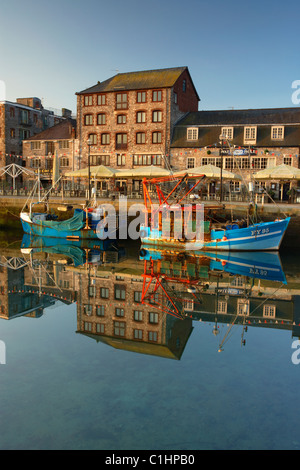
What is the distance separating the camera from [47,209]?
123 feet

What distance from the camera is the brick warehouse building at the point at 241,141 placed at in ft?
132

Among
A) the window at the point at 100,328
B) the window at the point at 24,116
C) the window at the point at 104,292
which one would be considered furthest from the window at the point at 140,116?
the window at the point at 100,328

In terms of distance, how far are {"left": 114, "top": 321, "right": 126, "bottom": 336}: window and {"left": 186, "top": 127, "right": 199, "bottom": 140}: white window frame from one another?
33.8 metres

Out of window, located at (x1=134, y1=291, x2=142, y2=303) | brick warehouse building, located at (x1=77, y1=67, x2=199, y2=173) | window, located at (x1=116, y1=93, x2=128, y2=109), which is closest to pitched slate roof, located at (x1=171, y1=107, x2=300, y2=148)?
brick warehouse building, located at (x1=77, y1=67, x2=199, y2=173)

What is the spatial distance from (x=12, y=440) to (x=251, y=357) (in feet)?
20.9

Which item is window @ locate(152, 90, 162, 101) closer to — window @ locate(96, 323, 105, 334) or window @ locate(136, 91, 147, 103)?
window @ locate(136, 91, 147, 103)

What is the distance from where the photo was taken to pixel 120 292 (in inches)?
685

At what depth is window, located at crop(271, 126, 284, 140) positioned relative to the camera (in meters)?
40.8

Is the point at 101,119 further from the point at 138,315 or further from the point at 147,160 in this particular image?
the point at 138,315

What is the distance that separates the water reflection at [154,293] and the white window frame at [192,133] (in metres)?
20.2

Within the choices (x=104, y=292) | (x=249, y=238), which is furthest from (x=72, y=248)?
(x=104, y=292)

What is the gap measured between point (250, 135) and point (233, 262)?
21.6 meters

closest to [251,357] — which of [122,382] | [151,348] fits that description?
[151,348]

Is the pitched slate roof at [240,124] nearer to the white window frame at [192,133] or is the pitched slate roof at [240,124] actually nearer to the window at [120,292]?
the white window frame at [192,133]
